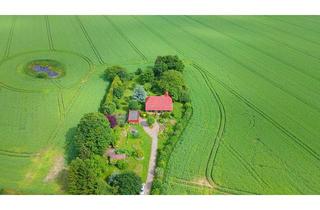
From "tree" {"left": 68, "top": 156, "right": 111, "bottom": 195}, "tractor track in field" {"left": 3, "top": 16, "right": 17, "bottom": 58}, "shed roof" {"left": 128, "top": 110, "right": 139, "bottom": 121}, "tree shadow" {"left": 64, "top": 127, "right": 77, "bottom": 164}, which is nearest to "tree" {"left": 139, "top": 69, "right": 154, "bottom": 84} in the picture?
"shed roof" {"left": 128, "top": 110, "right": 139, "bottom": 121}

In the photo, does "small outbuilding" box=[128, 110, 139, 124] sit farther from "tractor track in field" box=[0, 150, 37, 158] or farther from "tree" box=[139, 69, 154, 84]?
"tractor track in field" box=[0, 150, 37, 158]

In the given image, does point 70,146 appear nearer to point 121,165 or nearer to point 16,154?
point 16,154

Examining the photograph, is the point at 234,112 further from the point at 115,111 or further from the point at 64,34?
the point at 64,34

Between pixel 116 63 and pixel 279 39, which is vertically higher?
pixel 279 39

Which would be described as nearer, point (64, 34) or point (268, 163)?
point (268, 163)

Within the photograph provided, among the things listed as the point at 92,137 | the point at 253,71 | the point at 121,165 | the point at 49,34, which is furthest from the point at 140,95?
the point at 49,34

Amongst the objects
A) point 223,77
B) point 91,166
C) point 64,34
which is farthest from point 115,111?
point 64,34
